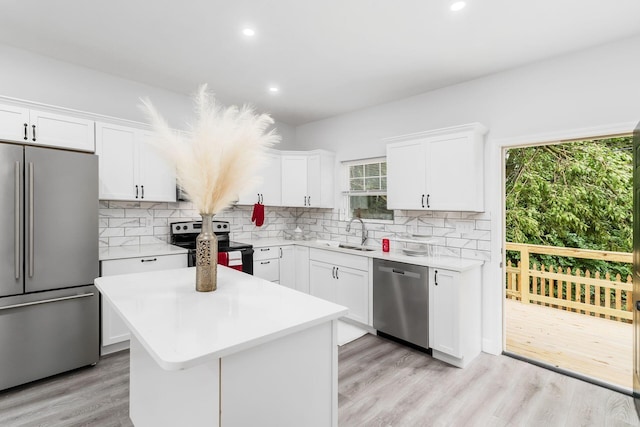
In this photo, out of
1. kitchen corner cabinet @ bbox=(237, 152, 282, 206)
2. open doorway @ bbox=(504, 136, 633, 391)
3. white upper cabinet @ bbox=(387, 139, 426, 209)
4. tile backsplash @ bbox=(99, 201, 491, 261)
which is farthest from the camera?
kitchen corner cabinet @ bbox=(237, 152, 282, 206)

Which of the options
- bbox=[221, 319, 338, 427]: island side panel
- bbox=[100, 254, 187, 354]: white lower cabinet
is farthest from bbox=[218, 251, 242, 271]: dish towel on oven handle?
bbox=[221, 319, 338, 427]: island side panel

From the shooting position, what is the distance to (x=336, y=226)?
4.76 meters

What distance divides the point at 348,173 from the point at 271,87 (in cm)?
167

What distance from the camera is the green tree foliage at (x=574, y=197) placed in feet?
16.4

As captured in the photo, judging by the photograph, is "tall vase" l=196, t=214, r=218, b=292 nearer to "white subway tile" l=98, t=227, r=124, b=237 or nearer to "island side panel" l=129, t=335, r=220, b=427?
"island side panel" l=129, t=335, r=220, b=427

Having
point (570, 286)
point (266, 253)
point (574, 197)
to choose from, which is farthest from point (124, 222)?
point (574, 197)

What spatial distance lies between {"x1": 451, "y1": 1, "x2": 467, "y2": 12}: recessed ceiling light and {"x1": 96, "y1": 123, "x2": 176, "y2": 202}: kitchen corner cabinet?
2711 mm

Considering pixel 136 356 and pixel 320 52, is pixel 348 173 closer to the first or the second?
pixel 320 52

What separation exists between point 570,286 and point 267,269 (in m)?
4.29

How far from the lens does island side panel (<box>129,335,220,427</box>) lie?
3.60 feet

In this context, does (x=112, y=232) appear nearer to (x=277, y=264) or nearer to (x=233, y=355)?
(x=277, y=264)

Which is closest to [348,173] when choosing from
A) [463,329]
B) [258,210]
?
[258,210]

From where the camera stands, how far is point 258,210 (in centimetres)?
423

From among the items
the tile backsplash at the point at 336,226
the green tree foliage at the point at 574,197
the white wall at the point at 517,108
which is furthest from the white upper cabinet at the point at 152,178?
the green tree foliage at the point at 574,197
